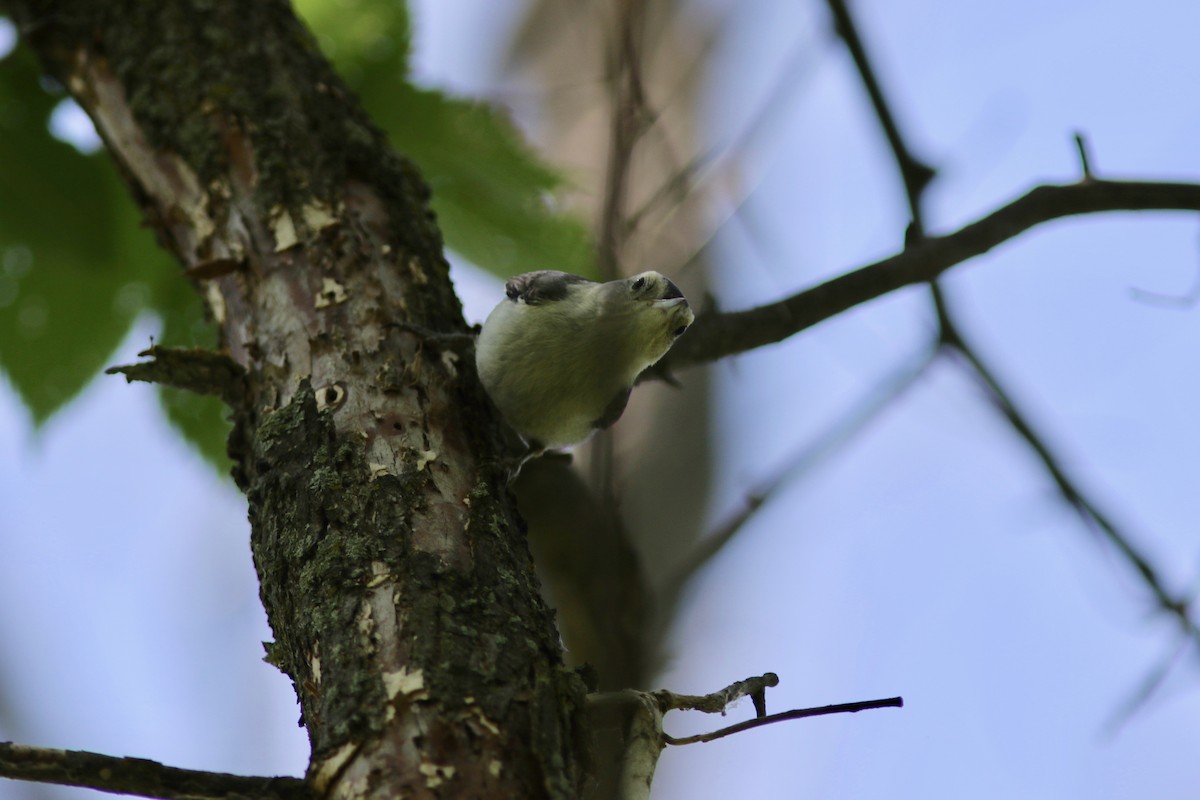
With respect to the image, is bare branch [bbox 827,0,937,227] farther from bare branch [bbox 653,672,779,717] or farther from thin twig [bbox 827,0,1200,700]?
bare branch [bbox 653,672,779,717]

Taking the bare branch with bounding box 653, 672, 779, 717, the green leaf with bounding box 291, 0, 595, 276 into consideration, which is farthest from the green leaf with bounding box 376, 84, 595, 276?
the bare branch with bounding box 653, 672, 779, 717

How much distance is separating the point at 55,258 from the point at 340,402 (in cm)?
117

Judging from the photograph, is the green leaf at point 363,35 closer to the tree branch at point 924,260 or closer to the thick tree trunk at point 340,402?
the thick tree trunk at point 340,402

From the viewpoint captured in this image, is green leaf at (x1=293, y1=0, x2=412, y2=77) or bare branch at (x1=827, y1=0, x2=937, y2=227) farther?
green leaf at (x1=293, y1=0, x2=412, y2=77)

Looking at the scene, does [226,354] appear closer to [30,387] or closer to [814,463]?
[30,387]

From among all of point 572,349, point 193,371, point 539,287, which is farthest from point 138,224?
point 572,349

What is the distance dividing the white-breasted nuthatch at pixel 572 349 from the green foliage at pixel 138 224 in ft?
0.81

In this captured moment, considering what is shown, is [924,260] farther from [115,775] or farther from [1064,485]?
[115,775]

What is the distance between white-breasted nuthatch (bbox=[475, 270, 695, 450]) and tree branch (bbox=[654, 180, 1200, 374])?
0.26 m

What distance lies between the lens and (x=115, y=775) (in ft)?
4.15

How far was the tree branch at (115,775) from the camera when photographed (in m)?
1.26

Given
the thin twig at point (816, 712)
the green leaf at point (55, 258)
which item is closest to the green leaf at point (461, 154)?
the green leaf at point (55, 258)

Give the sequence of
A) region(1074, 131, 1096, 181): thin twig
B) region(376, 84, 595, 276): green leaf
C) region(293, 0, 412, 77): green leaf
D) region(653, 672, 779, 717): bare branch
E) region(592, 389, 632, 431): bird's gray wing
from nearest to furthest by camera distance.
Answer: region(653, 672, 779, 717): bare branch → region(1074, 131, 1096, 181): thin twig → region(592, 389, 632, 431): bird's gray wing → region(376, 84, 595, 276): green leaf → region(293, 0, 412, 77): green leaf

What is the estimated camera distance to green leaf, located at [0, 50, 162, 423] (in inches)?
104
